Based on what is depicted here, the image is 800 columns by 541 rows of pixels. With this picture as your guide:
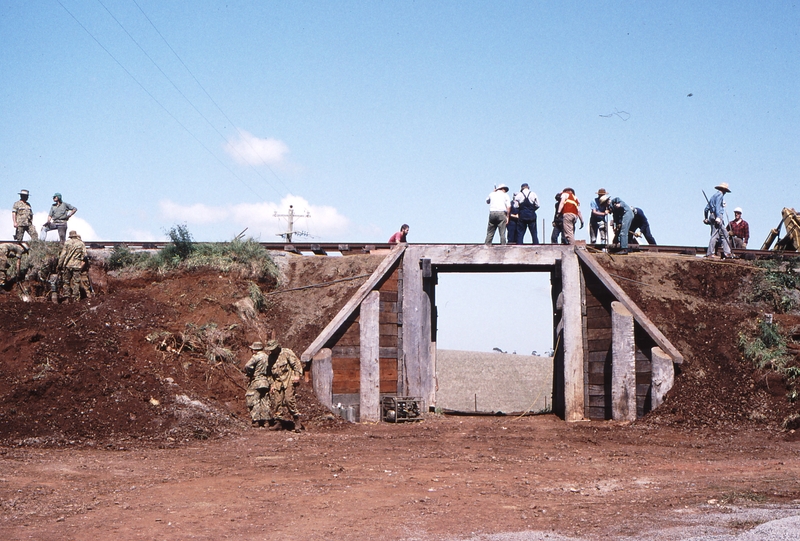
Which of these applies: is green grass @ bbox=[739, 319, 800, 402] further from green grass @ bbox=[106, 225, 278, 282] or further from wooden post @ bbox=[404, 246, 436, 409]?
green grass @ bbox=[106, 225, 278, 282]

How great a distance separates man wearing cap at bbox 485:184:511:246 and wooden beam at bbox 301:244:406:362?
6.61 ft

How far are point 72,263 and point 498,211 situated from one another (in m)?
9.33

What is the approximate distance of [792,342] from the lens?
17.7 m

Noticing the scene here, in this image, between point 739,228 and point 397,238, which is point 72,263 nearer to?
point 397,238

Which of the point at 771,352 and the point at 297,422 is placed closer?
the point at 297,422

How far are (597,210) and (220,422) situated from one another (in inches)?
423

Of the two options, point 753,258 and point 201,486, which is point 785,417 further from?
point 201,486

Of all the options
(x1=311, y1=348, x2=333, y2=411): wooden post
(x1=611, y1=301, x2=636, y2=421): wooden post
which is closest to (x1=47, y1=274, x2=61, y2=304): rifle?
(x1=311, y1=348, x2=333, y2=411): wooden post

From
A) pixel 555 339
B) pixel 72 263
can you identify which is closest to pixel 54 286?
pixel 72 263

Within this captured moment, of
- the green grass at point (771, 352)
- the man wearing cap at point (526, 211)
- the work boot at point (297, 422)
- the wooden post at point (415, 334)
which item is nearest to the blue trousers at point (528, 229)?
the man wearing cap at point (526, 211)

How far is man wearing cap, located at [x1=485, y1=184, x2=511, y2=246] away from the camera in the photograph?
65.0 feet

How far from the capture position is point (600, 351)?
745 inches

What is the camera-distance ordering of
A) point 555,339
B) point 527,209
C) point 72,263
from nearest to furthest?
point 72,263 < point 527,209 < point 555,339

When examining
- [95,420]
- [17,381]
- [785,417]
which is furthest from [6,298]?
[785,417]
